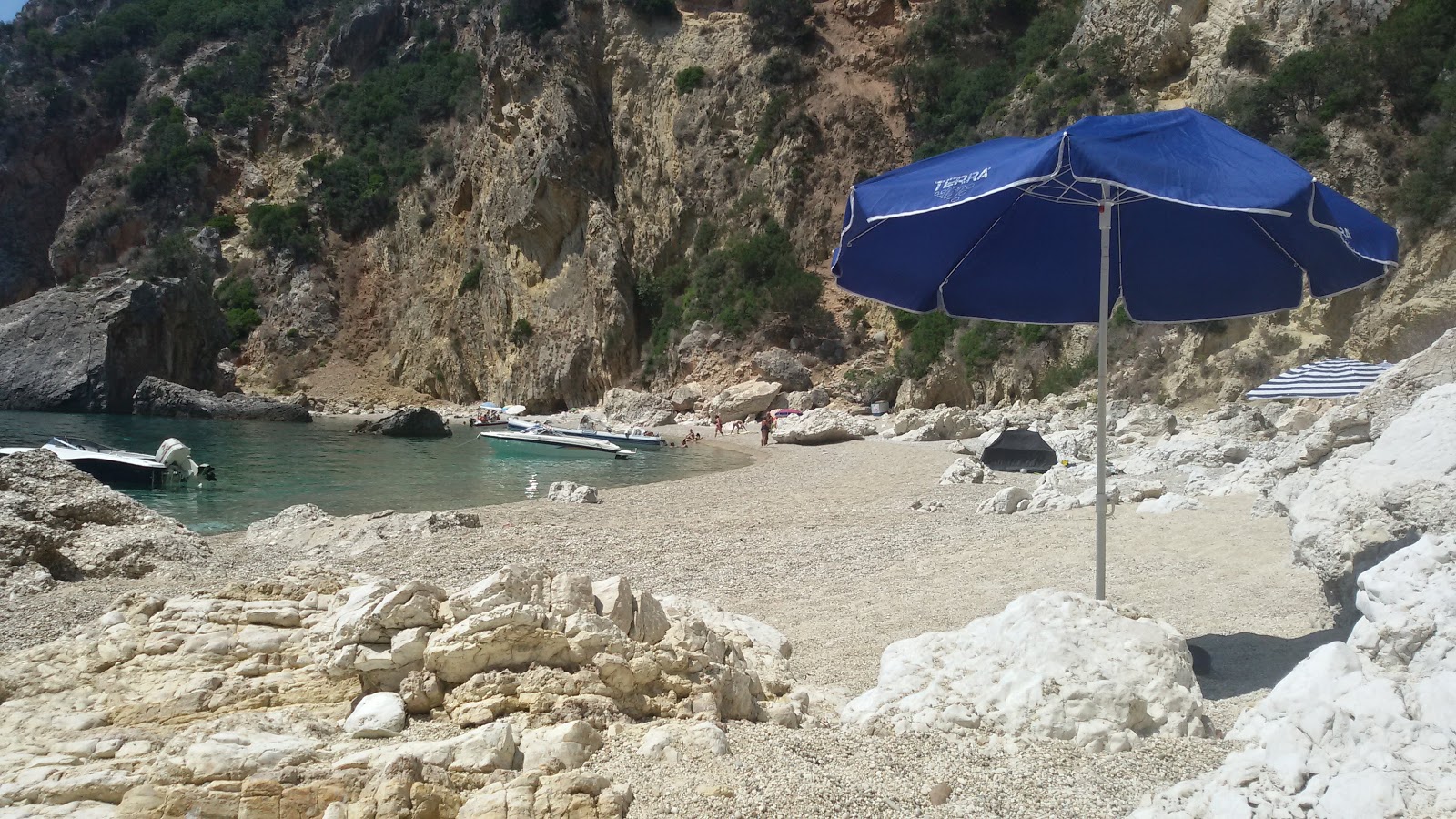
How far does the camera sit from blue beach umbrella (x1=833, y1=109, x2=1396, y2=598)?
350 cm

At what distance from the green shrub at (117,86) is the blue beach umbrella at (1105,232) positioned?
75.5 m

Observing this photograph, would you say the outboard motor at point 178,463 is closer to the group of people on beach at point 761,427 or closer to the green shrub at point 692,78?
the group of people on beach at point 761,427

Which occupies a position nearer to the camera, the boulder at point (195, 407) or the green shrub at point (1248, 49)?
the green shrub at point (1248, 49)

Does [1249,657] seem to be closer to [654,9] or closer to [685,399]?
[685,399]

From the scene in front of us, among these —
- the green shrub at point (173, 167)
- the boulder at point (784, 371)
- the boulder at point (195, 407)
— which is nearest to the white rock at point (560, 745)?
the boulder at point (784, 371)

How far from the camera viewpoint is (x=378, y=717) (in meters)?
3.13

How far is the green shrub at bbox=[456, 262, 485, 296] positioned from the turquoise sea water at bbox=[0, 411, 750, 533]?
Answer: 1475cm

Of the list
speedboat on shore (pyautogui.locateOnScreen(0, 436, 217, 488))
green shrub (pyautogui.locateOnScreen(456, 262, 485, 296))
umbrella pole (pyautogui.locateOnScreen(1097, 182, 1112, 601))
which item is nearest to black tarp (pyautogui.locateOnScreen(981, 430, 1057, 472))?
umbrella pole (pyautogui.locateOnScreen(1097, 182, 1112, 601))

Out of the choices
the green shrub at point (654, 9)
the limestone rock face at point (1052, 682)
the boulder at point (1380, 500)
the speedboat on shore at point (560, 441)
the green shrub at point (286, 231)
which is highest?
the green shrub at point (654, 9)

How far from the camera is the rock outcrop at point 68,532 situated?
→ 21.1ft

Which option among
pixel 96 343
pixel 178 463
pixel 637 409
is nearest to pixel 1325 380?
pixel 178 463

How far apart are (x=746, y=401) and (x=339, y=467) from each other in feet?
51.5

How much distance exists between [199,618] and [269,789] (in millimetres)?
1692

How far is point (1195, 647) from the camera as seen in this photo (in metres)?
4.05
